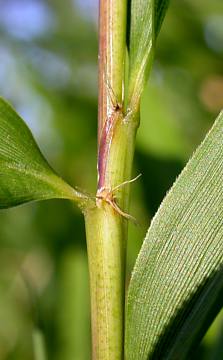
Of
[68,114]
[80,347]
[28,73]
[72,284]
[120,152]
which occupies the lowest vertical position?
[80,347]

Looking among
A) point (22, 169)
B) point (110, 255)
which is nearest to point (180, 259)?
point (110, 255)

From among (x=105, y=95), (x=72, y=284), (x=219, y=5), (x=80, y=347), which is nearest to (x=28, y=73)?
(x=219, y=5)

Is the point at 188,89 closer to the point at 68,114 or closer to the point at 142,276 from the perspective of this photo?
the point at 68,114

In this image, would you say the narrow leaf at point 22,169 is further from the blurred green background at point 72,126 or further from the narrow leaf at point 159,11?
the blurred green background at point 72,126

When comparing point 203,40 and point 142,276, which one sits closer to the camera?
point 142,276

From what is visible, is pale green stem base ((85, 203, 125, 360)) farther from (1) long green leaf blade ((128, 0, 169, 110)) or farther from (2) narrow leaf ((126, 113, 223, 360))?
(1) long green leaf blade ((128, 0, 169, 110))

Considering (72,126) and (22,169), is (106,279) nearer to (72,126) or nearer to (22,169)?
(22,169)
